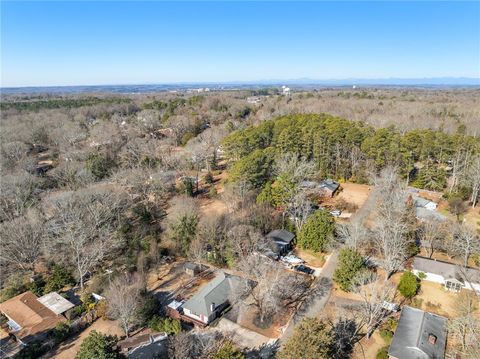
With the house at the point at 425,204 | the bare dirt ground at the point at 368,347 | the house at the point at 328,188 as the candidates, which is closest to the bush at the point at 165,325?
the bare dirt ground at the point at 368,347

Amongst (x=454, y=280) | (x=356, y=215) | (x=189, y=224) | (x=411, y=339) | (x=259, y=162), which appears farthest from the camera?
(x=259, y=162)

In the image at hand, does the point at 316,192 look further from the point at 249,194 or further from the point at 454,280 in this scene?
the point at 454,280

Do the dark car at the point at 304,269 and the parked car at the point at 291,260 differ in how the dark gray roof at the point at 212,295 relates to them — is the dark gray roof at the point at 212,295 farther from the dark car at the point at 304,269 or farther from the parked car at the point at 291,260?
the dark car at the point at 304,269

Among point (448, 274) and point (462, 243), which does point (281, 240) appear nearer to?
point (448, 274)

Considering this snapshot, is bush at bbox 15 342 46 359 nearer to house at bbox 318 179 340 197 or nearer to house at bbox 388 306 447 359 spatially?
house at bbox 388 306 447 359

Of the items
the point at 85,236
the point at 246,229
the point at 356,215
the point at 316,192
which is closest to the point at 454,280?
the point at 356,215

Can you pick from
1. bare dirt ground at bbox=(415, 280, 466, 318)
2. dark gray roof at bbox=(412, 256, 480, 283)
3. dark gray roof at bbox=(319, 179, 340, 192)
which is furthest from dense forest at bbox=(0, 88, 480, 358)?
dark gray roof at bbox=(319, 179, 340, 192)
